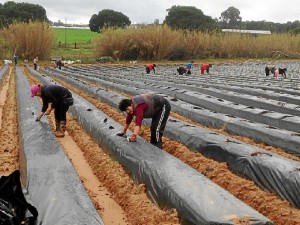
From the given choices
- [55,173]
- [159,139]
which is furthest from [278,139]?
[55,173]

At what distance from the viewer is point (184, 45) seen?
39281 millimetres

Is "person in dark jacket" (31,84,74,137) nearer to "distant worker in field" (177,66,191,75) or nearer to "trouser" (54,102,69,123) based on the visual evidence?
"trouser" (54,102,69,123)

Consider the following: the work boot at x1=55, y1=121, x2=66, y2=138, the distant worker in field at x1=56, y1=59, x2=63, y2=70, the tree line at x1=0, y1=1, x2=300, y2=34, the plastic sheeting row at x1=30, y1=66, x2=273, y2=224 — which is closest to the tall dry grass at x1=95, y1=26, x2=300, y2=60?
the tree line at x1=0, y1=1, x2=300, y2=34

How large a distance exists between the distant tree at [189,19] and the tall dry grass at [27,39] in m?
24.7

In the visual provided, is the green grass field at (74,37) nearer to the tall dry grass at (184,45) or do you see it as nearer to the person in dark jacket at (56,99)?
the tall dry grass at (184,45)

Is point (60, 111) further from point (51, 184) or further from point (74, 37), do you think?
point (74, 37)

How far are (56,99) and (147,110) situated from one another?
8.04ft

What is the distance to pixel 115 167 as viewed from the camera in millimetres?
5891

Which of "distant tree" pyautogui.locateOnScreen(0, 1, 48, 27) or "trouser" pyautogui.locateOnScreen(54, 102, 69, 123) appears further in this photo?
"distant tree" pyautogui.locateOnScreen(0, 1, 48, 27)

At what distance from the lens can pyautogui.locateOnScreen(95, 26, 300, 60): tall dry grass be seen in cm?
3681

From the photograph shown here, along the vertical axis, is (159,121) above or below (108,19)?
below

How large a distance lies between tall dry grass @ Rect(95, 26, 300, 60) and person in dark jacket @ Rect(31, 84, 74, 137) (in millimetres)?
29162

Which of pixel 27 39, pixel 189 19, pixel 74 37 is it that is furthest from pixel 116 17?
pixel 27 39

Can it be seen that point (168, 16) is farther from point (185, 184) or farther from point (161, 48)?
point (185, 184)
